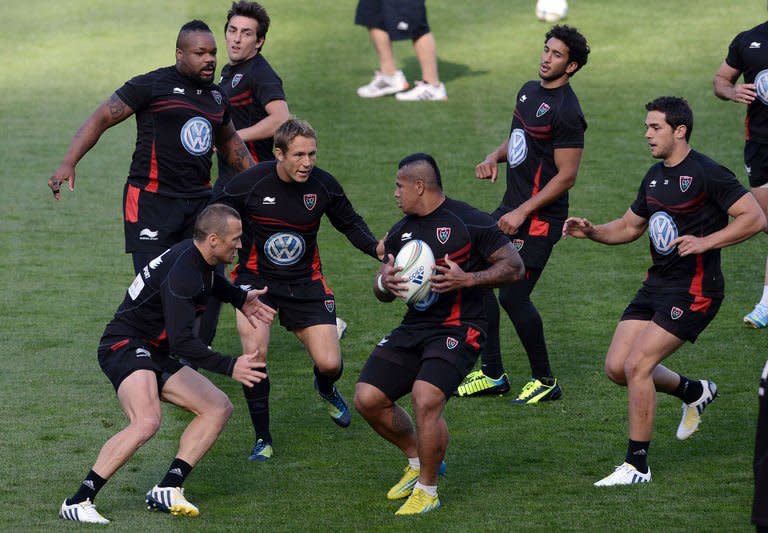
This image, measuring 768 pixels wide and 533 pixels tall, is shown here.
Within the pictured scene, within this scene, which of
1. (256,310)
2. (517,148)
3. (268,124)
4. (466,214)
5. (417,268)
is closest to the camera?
(417,268)

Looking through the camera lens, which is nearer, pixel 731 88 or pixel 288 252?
pixel 288 252

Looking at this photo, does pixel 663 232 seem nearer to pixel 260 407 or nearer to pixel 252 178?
pixel 252 178

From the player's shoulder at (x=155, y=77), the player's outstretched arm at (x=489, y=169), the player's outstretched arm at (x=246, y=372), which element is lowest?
the player's outstretched arm at (x=246, y=372)

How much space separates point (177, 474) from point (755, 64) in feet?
20.5

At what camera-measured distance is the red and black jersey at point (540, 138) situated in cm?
920

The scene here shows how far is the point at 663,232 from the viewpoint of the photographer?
25.7ft

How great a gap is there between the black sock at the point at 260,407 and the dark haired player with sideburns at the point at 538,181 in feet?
5.81

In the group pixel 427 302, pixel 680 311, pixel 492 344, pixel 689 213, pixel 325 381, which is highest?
pixel 689 213

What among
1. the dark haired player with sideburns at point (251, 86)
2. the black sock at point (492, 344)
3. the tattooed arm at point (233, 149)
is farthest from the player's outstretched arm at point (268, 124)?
the black sock at point (492, 344)

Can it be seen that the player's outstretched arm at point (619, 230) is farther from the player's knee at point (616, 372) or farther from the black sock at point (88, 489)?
the black sock at point (88, 489)

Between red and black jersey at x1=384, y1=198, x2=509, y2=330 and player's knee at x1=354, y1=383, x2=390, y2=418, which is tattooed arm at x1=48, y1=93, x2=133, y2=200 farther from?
player's knee at x1=354, y1=383, x2=390, y2=418

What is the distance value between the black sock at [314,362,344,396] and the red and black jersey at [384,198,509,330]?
1172mm

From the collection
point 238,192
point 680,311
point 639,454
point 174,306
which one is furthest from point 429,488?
point 238,192

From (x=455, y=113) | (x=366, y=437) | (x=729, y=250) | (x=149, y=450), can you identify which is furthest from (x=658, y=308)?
(x=455, y=113)
